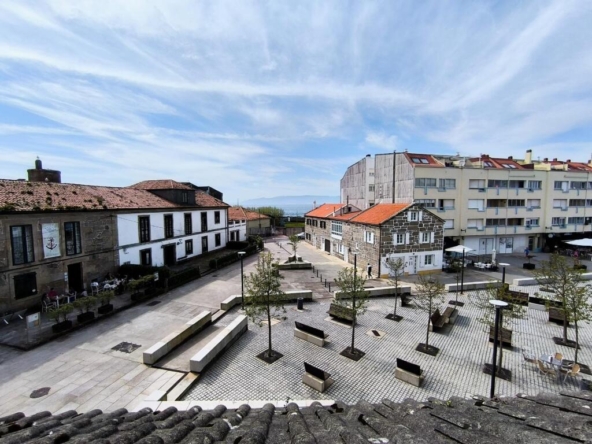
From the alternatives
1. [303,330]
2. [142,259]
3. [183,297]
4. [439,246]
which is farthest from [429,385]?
[142,259]

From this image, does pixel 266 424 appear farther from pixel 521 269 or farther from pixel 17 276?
pixel 521 269

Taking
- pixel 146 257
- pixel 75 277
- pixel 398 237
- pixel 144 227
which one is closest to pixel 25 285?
pixel 75 277

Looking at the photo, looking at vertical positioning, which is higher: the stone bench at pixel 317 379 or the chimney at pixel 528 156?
the chimney at pixel 528 156

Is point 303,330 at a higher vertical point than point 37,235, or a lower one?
lower

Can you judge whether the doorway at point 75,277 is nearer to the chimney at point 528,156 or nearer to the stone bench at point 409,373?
the stone bench at point 409,373

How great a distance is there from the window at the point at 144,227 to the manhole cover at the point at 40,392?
16.8m

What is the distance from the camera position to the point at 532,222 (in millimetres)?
37344

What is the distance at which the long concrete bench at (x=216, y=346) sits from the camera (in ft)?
36.3

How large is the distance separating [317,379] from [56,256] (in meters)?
18.3

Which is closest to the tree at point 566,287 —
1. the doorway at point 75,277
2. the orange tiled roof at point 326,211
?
the orange tiled roof at point 326,211

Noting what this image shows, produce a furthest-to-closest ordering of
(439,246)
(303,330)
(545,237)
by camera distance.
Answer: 1. (545,237)
2. (439,246)
3. (303,330)

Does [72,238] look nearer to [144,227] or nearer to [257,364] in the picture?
[144,227]

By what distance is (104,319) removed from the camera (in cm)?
1630

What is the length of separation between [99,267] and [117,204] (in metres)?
5.32
